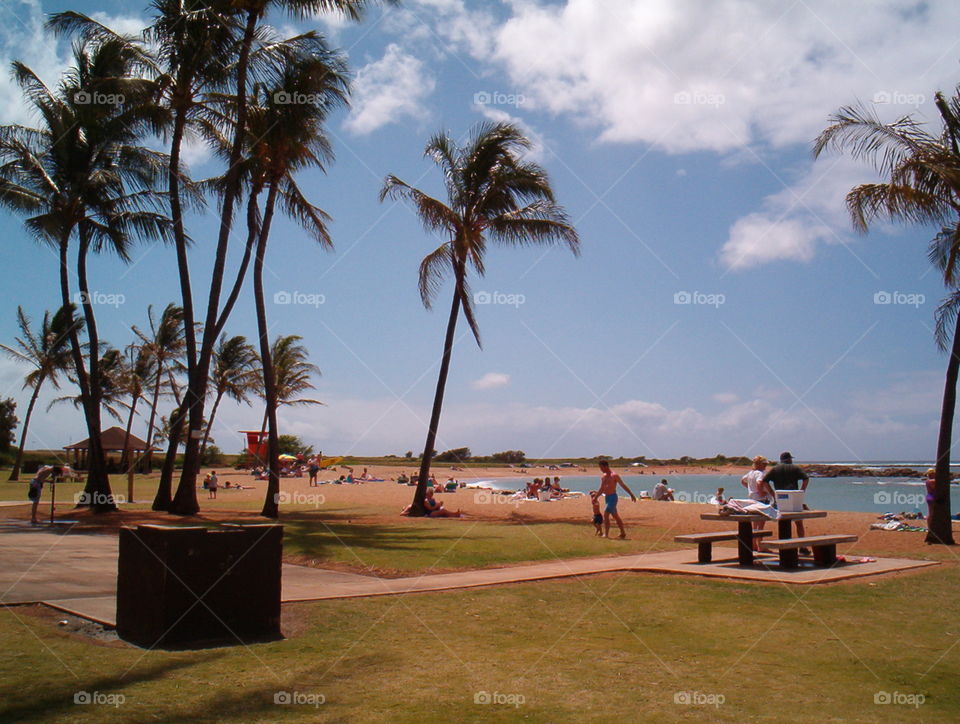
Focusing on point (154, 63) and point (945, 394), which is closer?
point (945, 394)

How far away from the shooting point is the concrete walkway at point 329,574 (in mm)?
→ 8523

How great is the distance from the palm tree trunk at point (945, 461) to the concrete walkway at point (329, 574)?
4.26 metres

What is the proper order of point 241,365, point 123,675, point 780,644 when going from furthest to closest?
point 241,365 → point 780,644 → point 123,675

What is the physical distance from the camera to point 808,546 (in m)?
11.2

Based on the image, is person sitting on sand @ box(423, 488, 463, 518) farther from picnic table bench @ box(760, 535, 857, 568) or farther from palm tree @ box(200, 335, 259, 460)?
palm tree @ box(200, 335, 259, 460)

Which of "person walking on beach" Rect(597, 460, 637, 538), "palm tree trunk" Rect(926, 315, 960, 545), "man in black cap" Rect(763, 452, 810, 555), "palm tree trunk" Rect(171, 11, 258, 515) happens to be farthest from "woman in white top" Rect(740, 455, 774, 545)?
"palm tree trunk" Rect(171, 11, 258, 515)

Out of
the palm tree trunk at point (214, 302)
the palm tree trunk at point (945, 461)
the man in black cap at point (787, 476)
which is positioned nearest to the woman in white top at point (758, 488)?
the man in black cap at point (787, 476)

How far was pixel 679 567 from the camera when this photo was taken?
10.9m

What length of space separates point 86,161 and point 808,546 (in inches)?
767

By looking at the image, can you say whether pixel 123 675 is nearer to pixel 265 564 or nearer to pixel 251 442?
pixel 265 564

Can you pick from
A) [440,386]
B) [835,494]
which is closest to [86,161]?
[440,386]

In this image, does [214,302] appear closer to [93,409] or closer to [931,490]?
[93,409]

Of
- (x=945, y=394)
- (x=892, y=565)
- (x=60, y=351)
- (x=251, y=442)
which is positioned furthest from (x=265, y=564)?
(x=251, y=442)

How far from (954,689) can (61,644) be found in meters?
6.61
